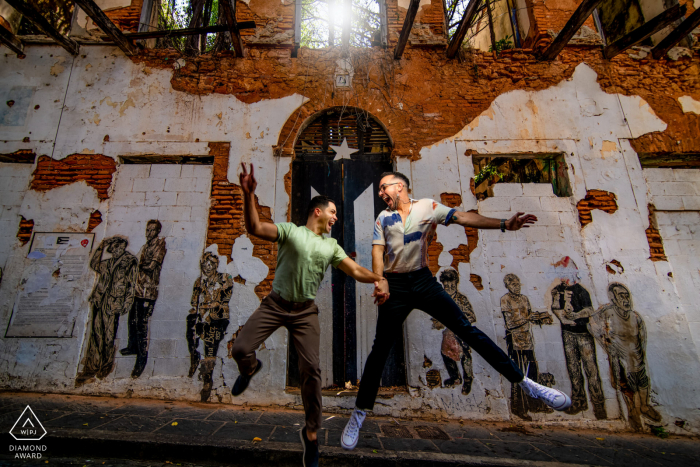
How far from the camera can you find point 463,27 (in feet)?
15.9

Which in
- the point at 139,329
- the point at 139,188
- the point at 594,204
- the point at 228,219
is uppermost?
the point at 139,188

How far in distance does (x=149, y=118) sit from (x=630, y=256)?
7352 mm

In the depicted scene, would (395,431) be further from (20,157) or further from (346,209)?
(20,157)

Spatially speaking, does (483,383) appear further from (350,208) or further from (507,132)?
(507,132)

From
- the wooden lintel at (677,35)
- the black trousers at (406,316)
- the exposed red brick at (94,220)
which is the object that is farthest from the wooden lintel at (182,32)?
the wooden lintel at (677,35)

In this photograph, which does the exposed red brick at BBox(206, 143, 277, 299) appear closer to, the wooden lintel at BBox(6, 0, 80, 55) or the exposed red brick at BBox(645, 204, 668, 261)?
the wooden lintel at BBox(6, 0, 80, 55)

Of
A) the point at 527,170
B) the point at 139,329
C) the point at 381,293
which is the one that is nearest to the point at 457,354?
the point at 381,293

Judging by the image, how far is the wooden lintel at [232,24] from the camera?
4543 mm

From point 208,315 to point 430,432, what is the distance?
303 cm

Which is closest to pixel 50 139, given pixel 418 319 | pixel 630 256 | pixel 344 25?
pixel 344 25

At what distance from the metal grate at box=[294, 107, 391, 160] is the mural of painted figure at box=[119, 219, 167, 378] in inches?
95.4

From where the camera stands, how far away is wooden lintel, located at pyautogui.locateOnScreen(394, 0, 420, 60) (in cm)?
450

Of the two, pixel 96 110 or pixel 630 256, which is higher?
pixel 96 110

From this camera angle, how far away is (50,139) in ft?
16.3
